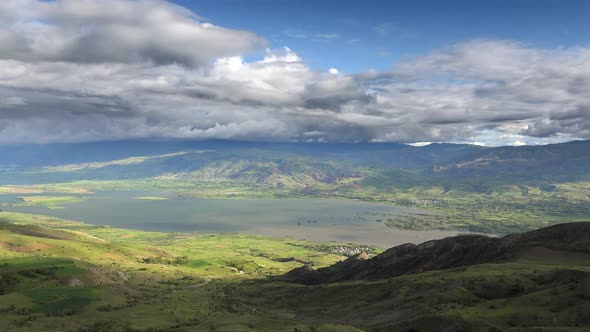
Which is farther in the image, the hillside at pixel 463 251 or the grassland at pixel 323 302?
the hillside at pixel 463 251

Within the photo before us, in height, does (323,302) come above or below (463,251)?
below

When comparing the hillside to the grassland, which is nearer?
the grassland

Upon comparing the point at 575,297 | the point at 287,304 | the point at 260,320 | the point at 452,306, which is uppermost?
the point at 575,297

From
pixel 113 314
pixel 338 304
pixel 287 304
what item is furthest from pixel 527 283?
pixel 113 314

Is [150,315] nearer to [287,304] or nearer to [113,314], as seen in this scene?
[113,314]

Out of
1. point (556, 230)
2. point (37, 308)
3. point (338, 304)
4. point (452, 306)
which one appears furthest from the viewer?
point (556, 230)

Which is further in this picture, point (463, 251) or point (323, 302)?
point (463, 251)

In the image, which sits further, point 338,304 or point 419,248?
point 419,248

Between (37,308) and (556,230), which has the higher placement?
(556,230)

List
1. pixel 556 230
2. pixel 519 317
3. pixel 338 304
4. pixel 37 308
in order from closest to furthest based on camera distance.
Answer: pixel 519 317, pixel 37 308, pixel 338 304, pixel 556 230
